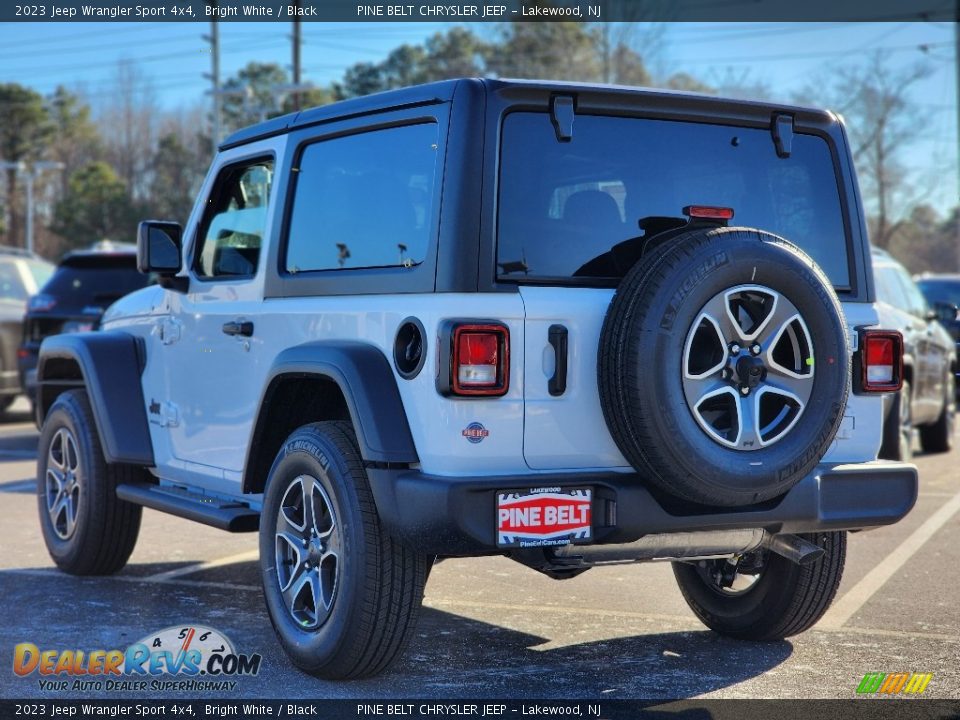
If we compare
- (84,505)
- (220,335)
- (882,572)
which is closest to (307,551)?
(220,335)

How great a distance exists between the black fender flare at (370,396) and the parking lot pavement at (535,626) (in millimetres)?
837

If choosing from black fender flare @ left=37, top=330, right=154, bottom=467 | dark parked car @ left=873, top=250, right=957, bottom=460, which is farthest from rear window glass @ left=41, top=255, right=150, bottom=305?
dark parked car @ left=873, top=250, right=957, bottom=460

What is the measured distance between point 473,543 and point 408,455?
0.34m

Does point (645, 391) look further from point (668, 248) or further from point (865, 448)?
point (865, 448)

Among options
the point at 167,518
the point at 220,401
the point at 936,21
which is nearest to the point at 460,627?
the point at 220,401

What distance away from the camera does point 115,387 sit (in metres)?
6.27

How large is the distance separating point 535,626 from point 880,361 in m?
1.74

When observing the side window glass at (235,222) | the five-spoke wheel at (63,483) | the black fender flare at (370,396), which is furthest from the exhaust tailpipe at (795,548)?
the five-spoke wheel at (63,483)

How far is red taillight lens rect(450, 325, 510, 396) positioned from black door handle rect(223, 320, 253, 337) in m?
1.40

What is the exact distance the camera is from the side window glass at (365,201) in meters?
4.50

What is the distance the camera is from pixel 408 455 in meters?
4.21

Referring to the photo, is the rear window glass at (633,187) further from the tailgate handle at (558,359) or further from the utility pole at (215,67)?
the utility pole at (215,67)

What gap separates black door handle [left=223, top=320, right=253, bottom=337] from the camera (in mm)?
5238

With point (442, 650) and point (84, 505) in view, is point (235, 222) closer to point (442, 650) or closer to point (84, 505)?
point (84, 505)
